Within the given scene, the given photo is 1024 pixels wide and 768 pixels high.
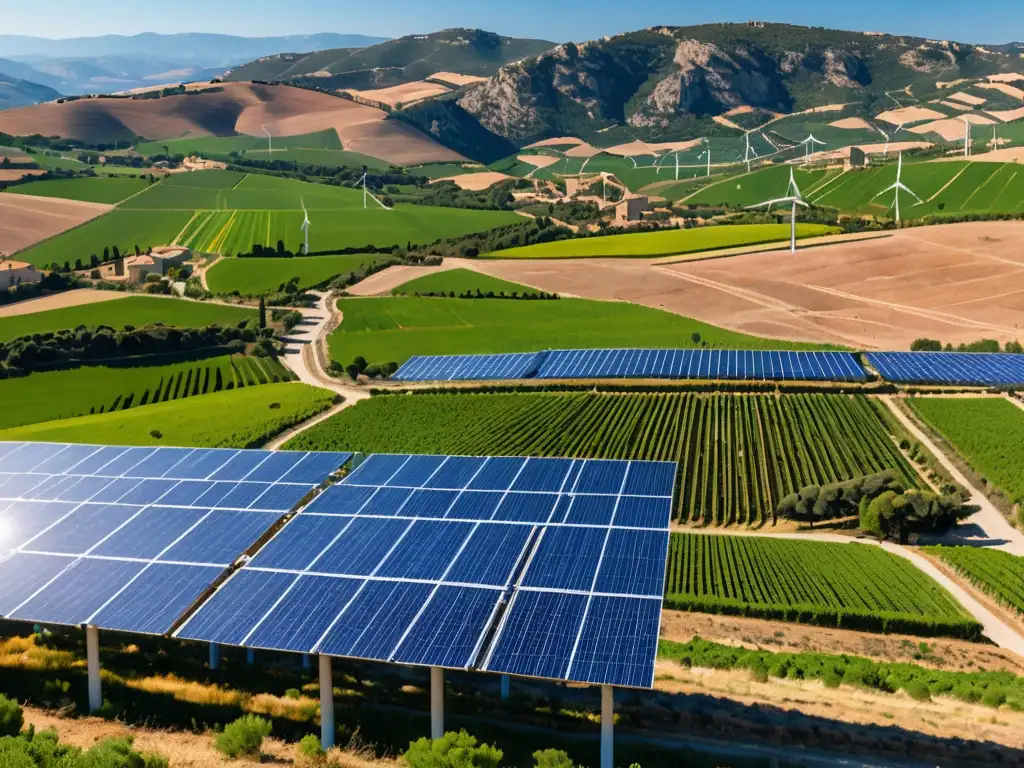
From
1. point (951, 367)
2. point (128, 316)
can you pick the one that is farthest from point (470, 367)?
point (128, 316)

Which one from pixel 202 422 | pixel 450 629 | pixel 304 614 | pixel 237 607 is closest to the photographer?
pixel 450 629

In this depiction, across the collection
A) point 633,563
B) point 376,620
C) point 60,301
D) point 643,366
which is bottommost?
point 643,366

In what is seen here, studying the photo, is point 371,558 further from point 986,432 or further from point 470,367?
point 470,367

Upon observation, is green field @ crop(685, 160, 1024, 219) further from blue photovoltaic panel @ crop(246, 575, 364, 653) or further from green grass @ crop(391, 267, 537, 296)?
blue photovoltaic panel @ crop(246, 575, 364, 653)

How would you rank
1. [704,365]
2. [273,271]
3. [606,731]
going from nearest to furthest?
[606,731], [704,365], [273,271]

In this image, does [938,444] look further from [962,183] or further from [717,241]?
[962,183]

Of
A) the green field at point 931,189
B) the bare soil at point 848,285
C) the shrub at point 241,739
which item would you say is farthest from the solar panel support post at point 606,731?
the green field at point 931,189

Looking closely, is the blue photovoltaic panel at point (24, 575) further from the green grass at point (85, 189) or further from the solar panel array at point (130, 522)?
the green grass at point (85, 189)

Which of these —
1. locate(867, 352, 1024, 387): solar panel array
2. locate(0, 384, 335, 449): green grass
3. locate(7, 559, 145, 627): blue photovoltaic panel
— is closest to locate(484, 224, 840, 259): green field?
locate(867, 352, 1024, 387): solar panel array
